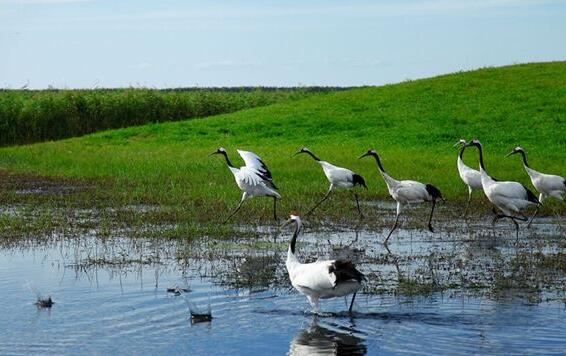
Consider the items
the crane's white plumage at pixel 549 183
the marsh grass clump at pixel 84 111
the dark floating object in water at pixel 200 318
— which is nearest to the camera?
the dark floating object in water at pixel 200 318

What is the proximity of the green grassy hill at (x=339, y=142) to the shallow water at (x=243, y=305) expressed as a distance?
11.4ft

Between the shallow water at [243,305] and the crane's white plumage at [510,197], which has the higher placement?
the crane's white plumage at [510,197]

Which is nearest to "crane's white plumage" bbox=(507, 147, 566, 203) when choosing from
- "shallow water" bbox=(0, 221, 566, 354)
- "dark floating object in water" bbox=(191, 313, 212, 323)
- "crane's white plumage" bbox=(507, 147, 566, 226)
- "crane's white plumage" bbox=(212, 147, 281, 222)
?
"crane's white plumage" bbox=(507, 147, 566, 226)

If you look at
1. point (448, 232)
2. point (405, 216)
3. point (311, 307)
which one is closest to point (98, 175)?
point (405, 216)

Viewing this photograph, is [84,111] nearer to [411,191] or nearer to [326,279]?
[411,191]

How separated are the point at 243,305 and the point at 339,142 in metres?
20.7

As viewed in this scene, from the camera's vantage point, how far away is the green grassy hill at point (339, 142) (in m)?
21.0

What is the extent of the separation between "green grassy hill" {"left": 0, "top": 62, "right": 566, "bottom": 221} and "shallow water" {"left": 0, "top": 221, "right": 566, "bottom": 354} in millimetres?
3465

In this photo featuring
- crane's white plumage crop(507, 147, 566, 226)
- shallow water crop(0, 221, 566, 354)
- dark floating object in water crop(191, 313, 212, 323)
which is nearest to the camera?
shallow water crop(0, 221, 566, 354)

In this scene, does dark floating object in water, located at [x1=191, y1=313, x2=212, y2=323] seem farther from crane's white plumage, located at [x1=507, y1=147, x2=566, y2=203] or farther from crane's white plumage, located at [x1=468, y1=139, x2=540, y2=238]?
crane's white plumage, located at [x1=507, y1=147, x2=566, y2=203]

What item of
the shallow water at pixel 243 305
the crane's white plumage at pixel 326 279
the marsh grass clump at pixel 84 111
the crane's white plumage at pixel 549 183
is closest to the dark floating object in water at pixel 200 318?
the shallow water at pixel 243 305

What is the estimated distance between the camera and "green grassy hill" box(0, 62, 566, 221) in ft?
69.0

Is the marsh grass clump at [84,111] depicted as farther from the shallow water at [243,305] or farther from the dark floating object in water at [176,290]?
the dark floating object in water at [176,290]

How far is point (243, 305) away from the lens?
35.9 feet
